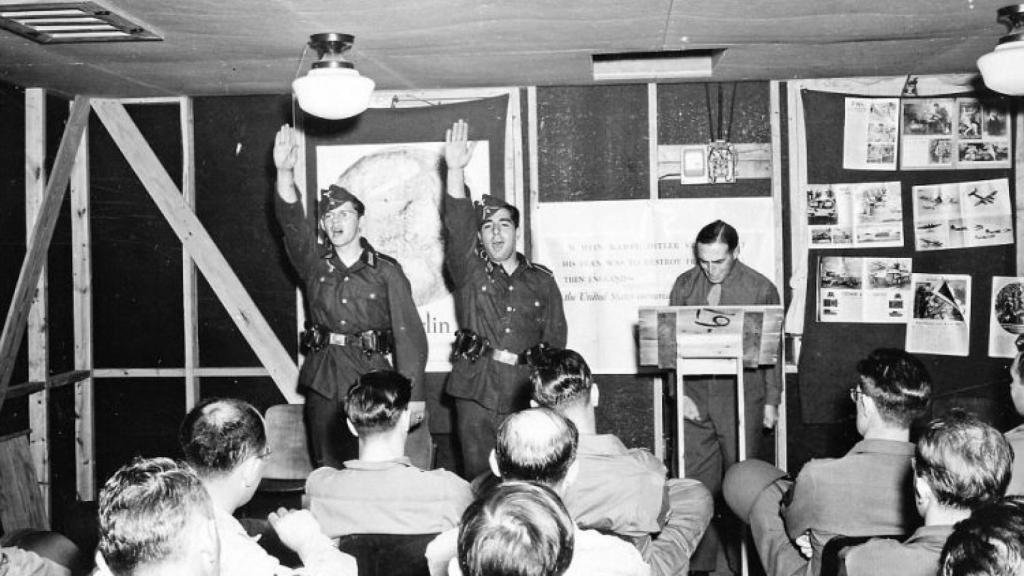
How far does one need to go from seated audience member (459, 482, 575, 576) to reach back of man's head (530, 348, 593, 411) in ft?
4.46

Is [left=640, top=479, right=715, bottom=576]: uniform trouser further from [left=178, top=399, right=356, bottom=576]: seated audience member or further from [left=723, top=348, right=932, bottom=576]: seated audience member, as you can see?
[left=178, top=399, right=356, bottom=576]: seated audience member

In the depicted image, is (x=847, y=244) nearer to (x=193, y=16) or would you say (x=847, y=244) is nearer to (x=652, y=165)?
(x=652, y=165)

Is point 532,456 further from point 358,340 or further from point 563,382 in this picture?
point 358,340

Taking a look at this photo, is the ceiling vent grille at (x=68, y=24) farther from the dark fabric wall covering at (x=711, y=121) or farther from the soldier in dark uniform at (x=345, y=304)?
the dark fabric wall covering at (x=711, y=121)

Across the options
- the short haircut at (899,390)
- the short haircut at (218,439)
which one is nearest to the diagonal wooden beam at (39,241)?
the short haircut at (218,439)

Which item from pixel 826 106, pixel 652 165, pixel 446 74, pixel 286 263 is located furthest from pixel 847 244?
pixel 286 263

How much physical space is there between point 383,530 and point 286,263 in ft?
12.2

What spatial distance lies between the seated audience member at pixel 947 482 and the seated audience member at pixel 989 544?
422 millimetres

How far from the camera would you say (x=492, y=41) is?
4.27m

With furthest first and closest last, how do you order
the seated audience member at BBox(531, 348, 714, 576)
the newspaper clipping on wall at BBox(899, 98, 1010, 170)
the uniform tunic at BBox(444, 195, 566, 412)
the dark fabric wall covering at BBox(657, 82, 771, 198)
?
the dark fabric wall covering at BBox(657, 82, 771, 198), the newspaper clipping on wall at BBox(899, 98, 1010, 170), the uniform tunic at BBox(444, 195, 566, 412), the seated audience member at BBox(531, 348, 714, 576)

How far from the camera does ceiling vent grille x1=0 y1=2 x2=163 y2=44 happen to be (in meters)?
3.61

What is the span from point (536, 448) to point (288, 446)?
10.7 feet

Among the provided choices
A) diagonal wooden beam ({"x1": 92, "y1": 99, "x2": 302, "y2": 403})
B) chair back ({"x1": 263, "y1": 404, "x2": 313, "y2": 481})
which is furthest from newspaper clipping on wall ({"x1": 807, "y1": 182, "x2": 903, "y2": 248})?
diagonal wooden beam ({"x1": 92, "y1": 99, "x2": 302, "y2": 403})

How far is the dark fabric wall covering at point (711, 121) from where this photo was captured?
5508 mm
